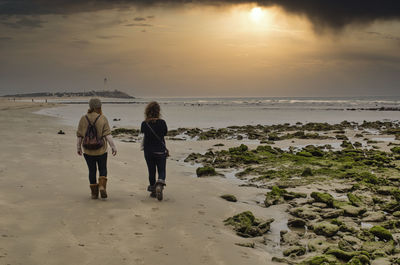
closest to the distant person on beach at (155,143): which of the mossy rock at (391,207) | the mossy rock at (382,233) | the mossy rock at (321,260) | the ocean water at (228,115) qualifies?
the mossy rock at (321,260)

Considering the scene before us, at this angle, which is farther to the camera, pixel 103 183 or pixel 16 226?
pixel 103 183

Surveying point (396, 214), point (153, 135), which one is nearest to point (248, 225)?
point (153, 135)

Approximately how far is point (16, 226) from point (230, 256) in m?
3.34

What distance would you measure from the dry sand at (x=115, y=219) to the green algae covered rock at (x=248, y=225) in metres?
0.23

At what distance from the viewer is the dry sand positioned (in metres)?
4.98

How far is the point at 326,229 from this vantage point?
22.0 feet

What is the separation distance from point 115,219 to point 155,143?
6.69 ft

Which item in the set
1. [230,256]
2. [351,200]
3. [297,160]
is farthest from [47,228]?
[297,160]

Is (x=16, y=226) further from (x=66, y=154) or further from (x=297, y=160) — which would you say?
(x=297, y=160)

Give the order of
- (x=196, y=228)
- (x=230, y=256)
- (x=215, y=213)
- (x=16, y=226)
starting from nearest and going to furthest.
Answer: (x=230, y=256) < (x=16, y=226) < (x=196, y=228) < (x=215, y=213)

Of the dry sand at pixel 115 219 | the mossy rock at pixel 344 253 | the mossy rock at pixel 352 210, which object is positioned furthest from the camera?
the mossy rock at pixel 352 210

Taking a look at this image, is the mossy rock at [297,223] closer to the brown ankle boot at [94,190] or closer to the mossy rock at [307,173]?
the brown ankle boot at [94,190]

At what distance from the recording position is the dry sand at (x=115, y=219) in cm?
498

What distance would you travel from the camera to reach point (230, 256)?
17.2 feet
